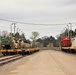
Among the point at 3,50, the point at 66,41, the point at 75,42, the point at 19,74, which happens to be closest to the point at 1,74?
the point at 19,74

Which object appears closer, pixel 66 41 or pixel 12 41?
pixel 12 41

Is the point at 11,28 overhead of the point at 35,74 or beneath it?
overhead

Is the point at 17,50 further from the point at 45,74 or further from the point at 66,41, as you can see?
the point at 45,74

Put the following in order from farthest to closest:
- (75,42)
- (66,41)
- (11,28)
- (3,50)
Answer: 1. (11,28)
2. (66,41)
3. (75,42)
4. (3,50)

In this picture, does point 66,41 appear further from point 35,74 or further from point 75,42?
point 35,74

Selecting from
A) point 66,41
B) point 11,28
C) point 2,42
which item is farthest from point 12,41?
point 11,28

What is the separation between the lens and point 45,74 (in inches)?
677

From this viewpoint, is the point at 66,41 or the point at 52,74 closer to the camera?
the point at 52,74

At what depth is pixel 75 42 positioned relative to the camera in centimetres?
6706

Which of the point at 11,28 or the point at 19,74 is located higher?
the point at 11,28

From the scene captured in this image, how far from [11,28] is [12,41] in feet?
149

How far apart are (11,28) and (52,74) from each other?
3336 inches

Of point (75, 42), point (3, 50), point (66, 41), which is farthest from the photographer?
point (66, 41)

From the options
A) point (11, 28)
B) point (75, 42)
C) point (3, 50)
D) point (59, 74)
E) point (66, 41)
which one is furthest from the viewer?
Result: point (11, 28)
